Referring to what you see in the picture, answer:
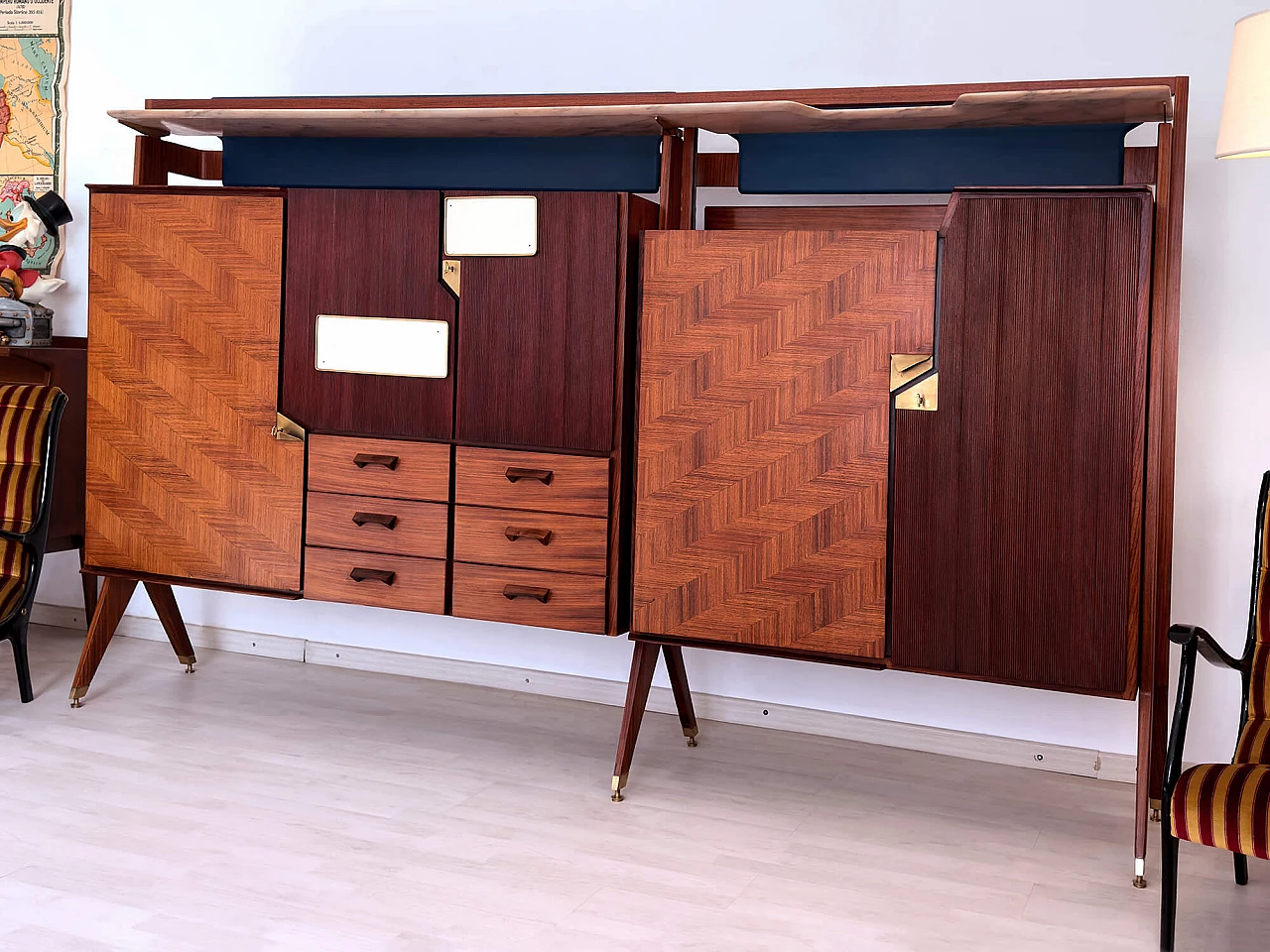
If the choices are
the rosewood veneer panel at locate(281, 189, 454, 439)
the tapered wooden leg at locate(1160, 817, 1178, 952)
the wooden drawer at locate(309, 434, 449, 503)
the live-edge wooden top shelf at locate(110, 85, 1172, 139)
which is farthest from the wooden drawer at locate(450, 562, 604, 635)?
the tapered wooden leg at locate(1160, 817, 1178, 952)

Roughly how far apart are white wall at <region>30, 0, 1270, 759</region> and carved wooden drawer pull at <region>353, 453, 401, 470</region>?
2.88ft

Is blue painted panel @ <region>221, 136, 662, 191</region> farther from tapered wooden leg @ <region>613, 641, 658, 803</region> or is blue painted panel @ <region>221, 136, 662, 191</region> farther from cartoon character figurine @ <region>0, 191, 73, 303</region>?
tapered wooden leg @ <region>613, 641, 658, 803</region>

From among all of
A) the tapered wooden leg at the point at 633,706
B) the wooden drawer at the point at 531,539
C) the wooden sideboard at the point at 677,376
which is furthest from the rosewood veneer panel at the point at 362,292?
the tapered wooden leg at the point at 633,706

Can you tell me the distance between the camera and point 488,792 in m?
2.83

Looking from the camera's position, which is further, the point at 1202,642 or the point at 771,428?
the point at 771,428

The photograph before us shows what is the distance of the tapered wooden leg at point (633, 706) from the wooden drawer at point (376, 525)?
56 cm

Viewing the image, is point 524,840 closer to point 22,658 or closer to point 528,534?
point 528,534

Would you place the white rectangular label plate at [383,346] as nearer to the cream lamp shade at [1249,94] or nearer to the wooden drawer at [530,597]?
the wooden drawer at [530,597]

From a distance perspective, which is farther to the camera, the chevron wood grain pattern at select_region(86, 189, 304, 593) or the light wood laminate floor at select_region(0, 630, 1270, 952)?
the chevron wood grain pattern at select_region(86, 189, 304, 593)

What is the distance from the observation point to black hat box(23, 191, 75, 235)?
13.2 ft

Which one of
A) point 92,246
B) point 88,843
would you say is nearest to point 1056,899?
point 88,843

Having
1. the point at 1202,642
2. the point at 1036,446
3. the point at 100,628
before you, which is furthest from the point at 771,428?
the point at 100,628

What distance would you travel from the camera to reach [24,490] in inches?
133

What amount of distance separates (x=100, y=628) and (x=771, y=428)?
79.8 inches
